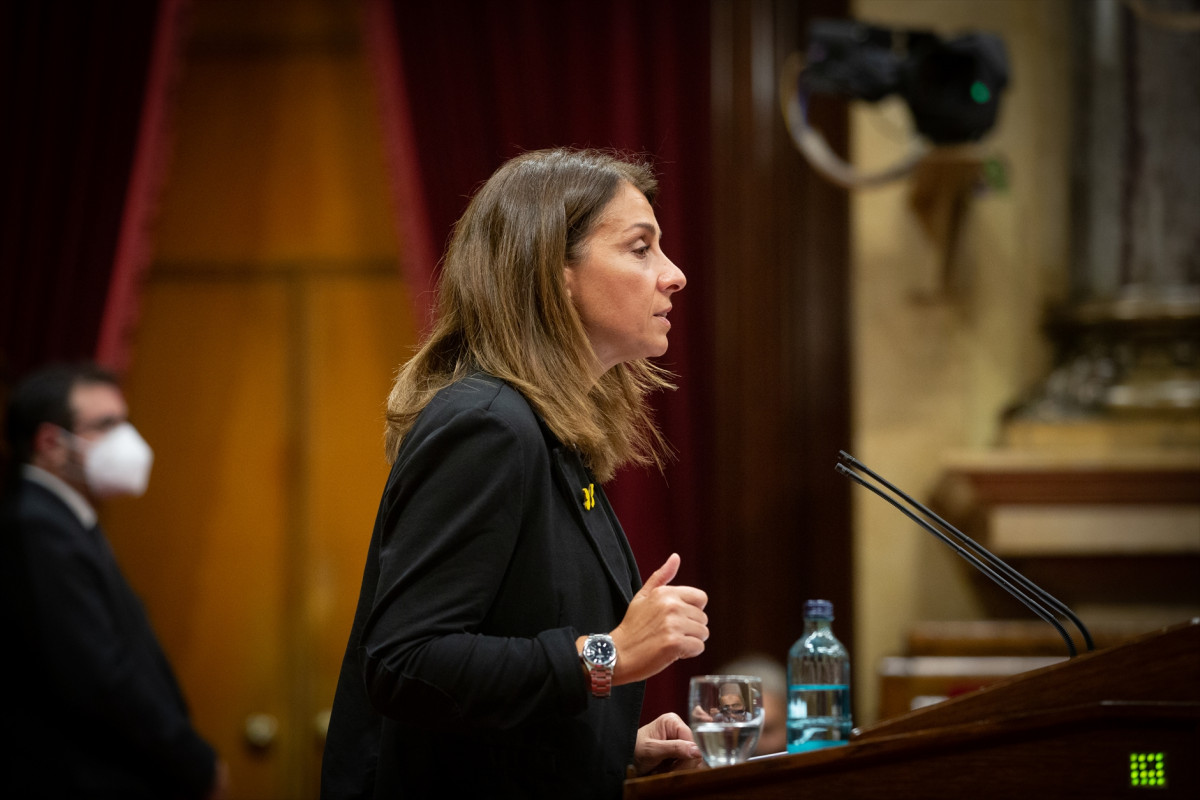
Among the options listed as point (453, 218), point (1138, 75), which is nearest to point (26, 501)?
point (453, 218)

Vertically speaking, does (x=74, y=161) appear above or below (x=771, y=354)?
above

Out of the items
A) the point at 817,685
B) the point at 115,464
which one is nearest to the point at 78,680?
the point at 115,464

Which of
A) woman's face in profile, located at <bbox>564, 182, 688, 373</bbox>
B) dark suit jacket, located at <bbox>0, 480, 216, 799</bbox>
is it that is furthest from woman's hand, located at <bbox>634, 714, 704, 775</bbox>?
dark suit jacket, located at <bbox>0, 480, 216, 799</bbox>

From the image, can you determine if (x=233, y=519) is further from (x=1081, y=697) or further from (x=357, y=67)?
(x=1081, y=697)

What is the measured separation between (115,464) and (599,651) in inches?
A: 98.7

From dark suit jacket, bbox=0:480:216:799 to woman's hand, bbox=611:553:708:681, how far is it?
1.86m

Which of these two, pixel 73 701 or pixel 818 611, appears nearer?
pixel 818 611

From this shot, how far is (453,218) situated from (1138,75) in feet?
6.67

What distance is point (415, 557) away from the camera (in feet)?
4.29

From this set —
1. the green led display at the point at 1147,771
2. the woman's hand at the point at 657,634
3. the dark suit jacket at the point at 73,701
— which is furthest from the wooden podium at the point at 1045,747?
the dark suit jacket at the point at 73,701

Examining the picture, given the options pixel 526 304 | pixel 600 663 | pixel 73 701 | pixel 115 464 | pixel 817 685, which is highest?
pixel 526 304

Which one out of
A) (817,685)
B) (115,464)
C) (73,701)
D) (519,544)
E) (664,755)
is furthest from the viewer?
(115,464)

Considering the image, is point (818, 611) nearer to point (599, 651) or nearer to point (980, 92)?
point (599, 651)

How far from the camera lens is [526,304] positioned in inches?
60.6
